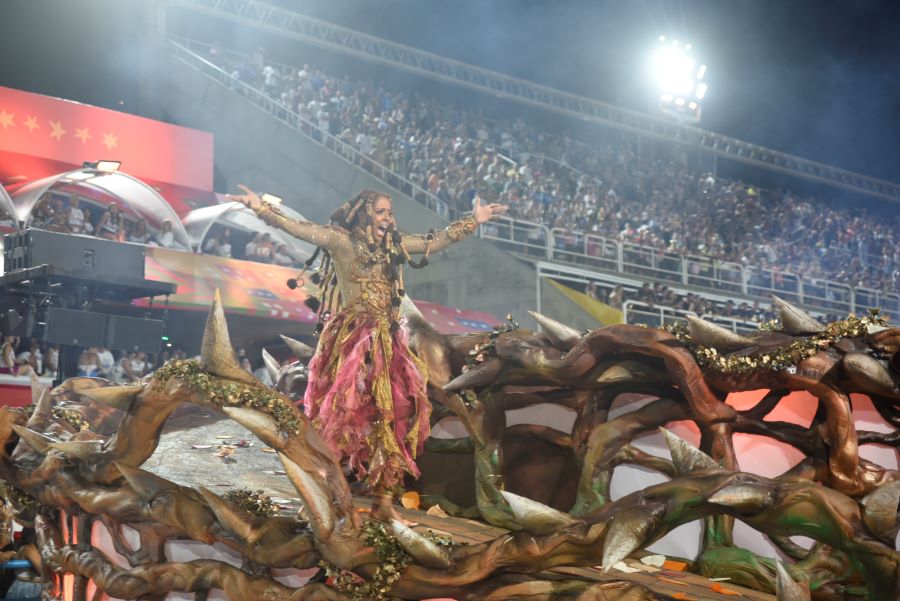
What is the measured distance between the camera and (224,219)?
11.3m

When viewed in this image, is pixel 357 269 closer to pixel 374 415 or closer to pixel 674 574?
pixel 374 415

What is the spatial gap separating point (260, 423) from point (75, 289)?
4.28 meters

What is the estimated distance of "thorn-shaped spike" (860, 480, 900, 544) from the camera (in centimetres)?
302

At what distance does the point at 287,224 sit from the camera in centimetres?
500

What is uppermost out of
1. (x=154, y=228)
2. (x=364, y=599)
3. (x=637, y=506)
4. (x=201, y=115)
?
(x=201, y=115)

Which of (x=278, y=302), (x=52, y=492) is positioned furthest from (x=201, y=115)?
(x=52, y=492)

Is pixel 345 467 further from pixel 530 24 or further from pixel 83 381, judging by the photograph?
pixel 530 24

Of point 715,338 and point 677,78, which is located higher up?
point 677,78

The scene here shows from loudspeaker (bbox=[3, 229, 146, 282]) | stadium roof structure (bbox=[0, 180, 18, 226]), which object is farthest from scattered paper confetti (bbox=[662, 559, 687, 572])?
stadium roof structure (bbox=[0, 180, 18, 226])

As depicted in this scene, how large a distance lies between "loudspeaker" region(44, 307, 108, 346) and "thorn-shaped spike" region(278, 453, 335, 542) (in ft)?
13.4

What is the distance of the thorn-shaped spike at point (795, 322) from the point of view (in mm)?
4906

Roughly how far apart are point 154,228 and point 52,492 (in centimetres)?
645

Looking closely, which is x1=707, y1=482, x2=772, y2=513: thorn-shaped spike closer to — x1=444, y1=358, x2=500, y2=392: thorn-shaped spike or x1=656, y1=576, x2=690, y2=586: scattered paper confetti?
x1=656, y1=576, x2=690, y2=586: scattered paper confetti

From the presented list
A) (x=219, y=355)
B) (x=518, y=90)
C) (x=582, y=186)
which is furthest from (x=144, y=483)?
(x=518, y=90)
